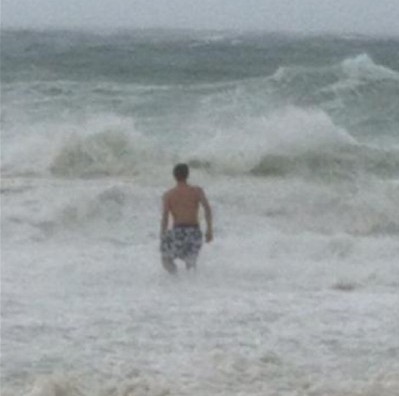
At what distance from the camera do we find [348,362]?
7285 millimetres

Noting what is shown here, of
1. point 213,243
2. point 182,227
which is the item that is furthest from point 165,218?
point 213,243

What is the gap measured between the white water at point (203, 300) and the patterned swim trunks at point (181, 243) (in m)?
0.18

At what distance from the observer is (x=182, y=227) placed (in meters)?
9.73

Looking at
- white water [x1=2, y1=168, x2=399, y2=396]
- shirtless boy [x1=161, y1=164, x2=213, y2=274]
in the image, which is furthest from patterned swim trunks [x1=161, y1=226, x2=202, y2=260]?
white water [x1=2, y1=168, x2=399, y2=396]

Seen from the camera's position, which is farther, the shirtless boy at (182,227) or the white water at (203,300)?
the shirtless boy at (182,227)

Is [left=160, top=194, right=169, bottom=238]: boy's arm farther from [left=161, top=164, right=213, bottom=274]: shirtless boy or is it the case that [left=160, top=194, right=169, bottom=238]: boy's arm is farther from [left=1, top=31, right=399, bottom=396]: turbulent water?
[left=1, top=31, right=399, bottom=396]: turbulent water

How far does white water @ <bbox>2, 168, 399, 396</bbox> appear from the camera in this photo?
696 cm

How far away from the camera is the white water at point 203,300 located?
6957mm

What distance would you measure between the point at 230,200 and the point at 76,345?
6.69m

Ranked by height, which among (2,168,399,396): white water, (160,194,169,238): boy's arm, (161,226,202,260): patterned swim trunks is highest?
(160,194,169,238): boy's arm

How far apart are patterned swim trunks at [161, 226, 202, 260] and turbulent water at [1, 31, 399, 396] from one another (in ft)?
0.68

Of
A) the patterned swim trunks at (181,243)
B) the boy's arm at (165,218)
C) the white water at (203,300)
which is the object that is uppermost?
the boy's arm at (165,218)

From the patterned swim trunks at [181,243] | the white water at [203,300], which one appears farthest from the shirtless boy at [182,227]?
the white water at [203,300]

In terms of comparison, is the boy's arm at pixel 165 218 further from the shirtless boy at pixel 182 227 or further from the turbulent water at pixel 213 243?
the turbulent water at pixel 213 243
